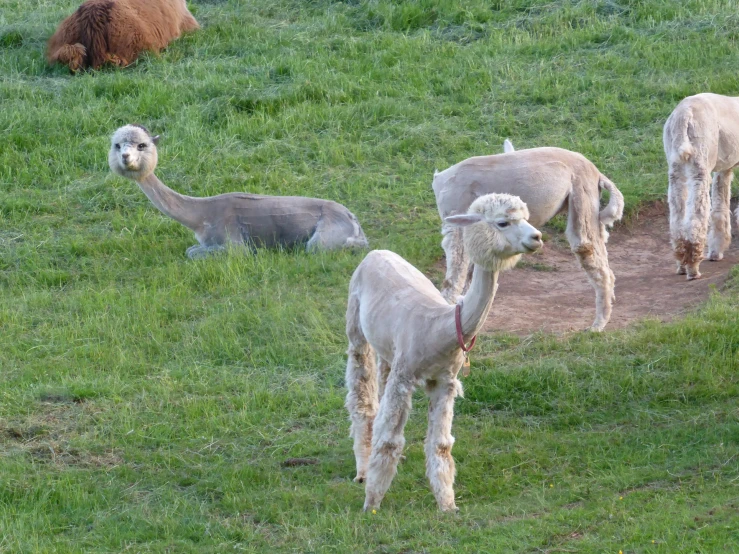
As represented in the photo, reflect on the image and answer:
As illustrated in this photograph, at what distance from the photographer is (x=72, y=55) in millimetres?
14461

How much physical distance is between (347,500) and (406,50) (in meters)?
9.64

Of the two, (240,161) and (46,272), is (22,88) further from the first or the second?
(46,272)

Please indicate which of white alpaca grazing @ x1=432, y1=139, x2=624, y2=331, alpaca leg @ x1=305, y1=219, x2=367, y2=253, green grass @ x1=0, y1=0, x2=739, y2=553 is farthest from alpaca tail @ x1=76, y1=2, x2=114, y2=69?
white alpaca grazing @ x1=432, y1=139, x2=624, y2=331

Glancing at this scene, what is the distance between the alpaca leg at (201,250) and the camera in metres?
10.3

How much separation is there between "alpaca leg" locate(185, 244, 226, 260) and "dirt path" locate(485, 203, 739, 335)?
8.81 feet

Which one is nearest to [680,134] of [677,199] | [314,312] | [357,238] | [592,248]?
[677,199]

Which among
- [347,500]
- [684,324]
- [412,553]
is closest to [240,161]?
[684,324]

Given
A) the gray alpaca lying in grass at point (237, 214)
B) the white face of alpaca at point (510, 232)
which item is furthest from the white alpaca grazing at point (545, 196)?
the white face of alpaca at point (510, 232)

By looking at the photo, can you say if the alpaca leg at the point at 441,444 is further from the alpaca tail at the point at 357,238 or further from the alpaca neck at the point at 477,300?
the alpaca tail at the point at 357,238

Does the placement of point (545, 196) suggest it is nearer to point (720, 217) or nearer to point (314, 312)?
point (314, 312)

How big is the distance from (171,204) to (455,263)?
345cm

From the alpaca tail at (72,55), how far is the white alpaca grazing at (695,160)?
27.1 ft

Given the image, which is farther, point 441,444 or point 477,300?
point 441,444

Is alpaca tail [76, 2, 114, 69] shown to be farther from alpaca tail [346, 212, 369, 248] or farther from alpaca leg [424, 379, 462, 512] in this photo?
alpaca leg [424, 379, 462, 512]
